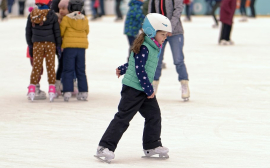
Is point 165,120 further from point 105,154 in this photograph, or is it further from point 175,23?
point 105,154

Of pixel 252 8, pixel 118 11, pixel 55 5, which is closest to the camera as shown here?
pixel 55 5

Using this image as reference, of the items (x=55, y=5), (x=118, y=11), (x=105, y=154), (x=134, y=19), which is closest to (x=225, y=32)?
(x=134, y=19)

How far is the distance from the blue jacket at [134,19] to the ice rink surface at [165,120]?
88cm

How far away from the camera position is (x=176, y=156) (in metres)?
6.00

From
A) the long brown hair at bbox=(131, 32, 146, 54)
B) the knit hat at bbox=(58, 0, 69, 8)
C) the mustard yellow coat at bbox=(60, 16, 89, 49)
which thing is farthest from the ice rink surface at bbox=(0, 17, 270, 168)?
the knit hat at bbox=(58, 0, 69, 8)

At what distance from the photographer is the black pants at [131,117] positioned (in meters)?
5.73

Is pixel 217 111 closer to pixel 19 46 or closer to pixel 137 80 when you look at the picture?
pixel 137 80

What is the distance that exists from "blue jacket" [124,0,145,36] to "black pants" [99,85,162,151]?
21.5 feet

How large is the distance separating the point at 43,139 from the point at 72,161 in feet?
3.47

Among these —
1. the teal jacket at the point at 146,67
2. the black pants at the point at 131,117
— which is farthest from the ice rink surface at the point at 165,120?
the teal jacket at the point at 146,67

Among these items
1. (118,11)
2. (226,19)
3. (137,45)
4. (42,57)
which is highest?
(137,45)

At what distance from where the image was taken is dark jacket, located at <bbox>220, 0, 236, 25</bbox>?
1827 centimetres

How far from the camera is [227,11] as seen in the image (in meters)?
18.3

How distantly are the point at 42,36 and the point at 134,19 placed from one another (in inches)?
145
